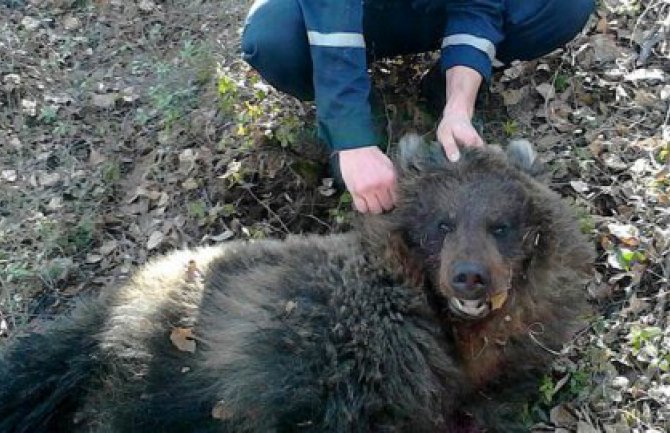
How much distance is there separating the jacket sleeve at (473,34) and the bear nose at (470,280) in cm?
130

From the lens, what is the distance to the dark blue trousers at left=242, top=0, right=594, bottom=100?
4555 mm

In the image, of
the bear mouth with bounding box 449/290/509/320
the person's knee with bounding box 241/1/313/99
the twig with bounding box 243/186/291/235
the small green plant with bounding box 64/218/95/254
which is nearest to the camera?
the bear mouth with bounding box 449/290/509/320

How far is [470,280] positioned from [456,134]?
0.85 m

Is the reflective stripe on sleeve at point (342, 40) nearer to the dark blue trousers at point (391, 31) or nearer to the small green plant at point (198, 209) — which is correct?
the dark blue trousers at point (391, 31)

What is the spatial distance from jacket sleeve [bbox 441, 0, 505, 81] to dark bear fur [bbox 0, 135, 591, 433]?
63 cm

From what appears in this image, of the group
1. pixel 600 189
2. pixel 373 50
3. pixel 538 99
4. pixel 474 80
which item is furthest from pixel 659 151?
pixel 373 50

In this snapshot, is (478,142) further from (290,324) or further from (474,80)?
(290,324)

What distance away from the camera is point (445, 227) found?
3.59m

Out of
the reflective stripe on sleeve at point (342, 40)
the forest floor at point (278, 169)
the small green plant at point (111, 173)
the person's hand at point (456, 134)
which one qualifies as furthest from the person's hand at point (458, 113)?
the small green plant at point (111, 173)

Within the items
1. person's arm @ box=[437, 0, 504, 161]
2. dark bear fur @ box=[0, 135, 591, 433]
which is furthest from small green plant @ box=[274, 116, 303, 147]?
dark bear fur @ box=[0, 135, 591, 433]

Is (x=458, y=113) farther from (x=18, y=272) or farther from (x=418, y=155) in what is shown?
(x=18, y=272)

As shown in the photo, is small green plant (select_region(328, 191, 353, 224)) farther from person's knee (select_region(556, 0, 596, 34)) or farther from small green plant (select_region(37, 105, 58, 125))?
small green plant (select_region(37, 105, 58, 125))

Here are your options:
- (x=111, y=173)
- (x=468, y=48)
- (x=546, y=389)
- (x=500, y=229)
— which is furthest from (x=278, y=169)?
(x=546, y=389)

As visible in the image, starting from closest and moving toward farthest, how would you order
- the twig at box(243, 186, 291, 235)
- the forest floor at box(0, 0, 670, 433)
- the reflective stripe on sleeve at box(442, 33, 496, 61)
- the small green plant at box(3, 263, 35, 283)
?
the forest floor at box(0, 0, 670, 433)
the reflective stripe on sleeve at box(442, 33, 496, 61)
the twig at box(243, 186, 291, 235)
the small green plant at box(3, 263, 35, 283)
